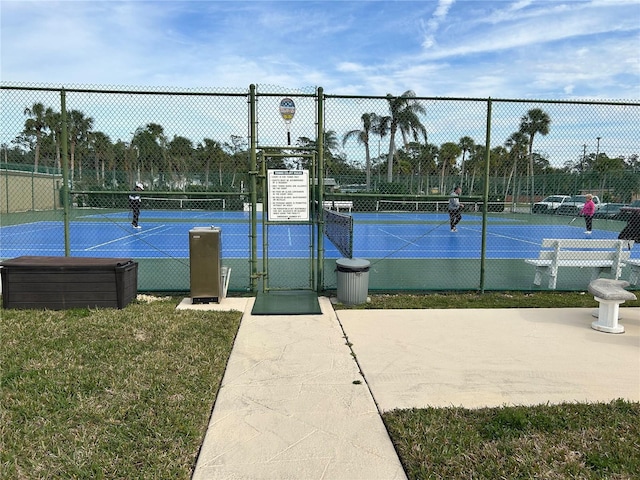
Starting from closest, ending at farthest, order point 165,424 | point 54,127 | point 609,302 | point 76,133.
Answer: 1. point 165,424
2. point 609,302
3. point 76,133
4. point 54,127

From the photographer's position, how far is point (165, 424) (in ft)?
10.9

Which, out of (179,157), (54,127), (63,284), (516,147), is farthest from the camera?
(54,127)

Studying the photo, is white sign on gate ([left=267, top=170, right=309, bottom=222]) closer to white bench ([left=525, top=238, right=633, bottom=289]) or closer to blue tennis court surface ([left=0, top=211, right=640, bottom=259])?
white bench ([left=525, top=238, right=633, bottom=289])

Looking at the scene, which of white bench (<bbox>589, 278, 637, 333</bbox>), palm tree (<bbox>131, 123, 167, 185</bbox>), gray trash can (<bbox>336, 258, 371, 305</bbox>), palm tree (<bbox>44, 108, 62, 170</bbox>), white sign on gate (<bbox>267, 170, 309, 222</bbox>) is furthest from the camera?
palm tree (<bbox>44, 108, 62, 170</bbox>)

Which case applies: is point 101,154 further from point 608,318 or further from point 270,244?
point 608,318

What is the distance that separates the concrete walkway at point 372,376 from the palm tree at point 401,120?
3042 millimetres

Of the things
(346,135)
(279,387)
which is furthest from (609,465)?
(346,135)

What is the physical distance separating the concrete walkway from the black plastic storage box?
109 centimetres

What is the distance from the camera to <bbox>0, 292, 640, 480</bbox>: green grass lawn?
9.36ft

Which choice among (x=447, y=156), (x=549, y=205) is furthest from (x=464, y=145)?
(x=549, y=205)

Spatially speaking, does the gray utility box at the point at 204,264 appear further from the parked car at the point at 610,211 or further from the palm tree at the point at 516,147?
the parked car at the point at 610,211

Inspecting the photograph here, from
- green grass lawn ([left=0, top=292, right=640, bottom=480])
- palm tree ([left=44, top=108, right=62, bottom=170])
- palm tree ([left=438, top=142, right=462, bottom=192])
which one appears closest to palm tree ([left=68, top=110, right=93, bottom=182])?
palm tree ([left=44, top=108, right=62, bottom=170])

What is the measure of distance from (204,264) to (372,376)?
11.4 ft

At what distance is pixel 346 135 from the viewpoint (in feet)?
23.8
